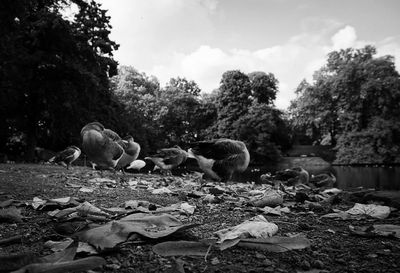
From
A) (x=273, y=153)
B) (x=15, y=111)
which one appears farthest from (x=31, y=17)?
(x=273, y=153)

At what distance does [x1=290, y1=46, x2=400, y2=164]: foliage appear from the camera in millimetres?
43188

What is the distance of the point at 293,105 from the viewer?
5709 cm

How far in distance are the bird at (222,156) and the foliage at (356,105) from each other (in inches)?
1621

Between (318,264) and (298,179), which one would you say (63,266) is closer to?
(318,264)

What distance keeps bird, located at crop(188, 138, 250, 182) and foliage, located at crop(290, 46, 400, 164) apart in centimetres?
4117

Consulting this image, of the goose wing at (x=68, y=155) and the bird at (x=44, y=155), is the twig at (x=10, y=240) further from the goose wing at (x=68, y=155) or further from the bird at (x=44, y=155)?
the bird at (x=44, y=155)

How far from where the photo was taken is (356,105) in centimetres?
4806

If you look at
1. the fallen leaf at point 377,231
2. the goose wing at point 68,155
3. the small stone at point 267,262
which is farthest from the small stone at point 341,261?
the goose wing at point 68,155

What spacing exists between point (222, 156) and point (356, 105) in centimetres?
4704

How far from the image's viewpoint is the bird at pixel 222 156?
7180 mm

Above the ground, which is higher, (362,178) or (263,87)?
(263,87)

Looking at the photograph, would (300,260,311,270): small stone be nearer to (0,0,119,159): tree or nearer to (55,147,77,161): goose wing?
(55,147,77,161): goose wing

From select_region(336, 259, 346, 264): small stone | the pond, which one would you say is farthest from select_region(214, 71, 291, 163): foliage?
select_region(336, 259, 346, 264): small stone

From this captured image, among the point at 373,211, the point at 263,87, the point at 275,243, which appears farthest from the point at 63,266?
the point at 263,87
